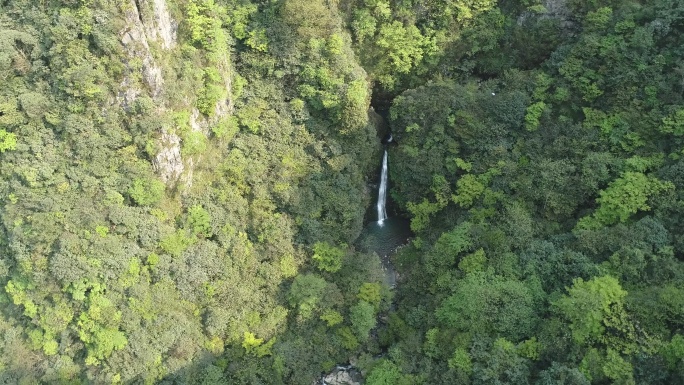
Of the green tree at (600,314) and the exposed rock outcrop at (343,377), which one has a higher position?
the green tree at (600,314)

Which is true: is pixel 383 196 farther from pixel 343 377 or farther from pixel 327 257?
pixel 343 377

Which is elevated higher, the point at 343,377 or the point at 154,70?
the point at 154,70

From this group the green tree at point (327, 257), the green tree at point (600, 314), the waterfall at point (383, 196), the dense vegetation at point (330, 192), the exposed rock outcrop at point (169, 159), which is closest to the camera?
the green tree at point (600, 314)

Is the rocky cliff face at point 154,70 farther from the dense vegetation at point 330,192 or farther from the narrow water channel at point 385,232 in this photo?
the narrow water channel at point 385,232

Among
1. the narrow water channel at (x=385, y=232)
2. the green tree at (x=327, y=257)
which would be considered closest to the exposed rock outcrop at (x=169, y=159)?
the green tree at (x=327, y=257)

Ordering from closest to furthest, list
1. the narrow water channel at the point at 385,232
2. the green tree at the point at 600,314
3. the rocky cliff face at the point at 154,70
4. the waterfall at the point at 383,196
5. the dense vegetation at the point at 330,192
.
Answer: the green tree at the point at 600,314
the dense vegetation at the point at 330,192
the rocky cliff face at the point at 154,70
the narrow water channel at the point at 385,232
the waterfall at the point at 383,196

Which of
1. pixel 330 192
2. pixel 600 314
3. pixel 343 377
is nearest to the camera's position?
pixel 600 314

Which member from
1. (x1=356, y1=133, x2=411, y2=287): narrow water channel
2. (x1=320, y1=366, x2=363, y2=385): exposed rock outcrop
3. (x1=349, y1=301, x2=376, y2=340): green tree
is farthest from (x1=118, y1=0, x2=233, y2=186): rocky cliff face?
(x1=320, y1=366, x2=363, y2=385): exposed rock outcrop

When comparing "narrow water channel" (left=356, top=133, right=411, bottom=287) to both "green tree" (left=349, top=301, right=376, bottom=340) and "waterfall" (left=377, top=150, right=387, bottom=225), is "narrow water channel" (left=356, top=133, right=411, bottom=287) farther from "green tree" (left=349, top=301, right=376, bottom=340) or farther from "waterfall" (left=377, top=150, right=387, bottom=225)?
"green tree" (left=349, top=301, right=376, bottom=340)

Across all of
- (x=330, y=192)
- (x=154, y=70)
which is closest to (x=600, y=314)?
(x=330, y=192)
